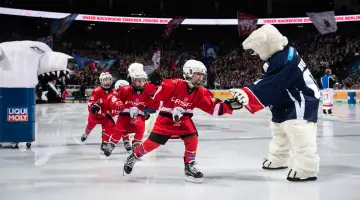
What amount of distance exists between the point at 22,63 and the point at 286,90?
14.4ft

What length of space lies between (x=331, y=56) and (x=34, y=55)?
28155mm

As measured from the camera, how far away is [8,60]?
6719 millimetres

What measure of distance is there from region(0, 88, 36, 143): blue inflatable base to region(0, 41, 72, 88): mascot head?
30 cm

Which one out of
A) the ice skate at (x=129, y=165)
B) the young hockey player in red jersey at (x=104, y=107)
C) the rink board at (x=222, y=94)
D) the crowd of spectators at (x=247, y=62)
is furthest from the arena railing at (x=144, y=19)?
the ice skate at (x=129, y=165)

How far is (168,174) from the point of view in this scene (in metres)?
4.77

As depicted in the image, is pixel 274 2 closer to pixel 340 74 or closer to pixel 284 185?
pixel 340 74

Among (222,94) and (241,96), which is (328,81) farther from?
(241,96)

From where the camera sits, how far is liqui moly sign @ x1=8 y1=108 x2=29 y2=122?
6527 millimetres

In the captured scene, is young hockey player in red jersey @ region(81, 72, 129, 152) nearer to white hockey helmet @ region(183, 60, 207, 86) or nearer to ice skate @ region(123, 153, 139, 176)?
ice skate @ region(123, 153, 139, 176)

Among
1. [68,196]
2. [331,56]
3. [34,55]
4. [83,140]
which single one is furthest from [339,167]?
[331,56]

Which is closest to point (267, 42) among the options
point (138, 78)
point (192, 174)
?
point (192, 174)

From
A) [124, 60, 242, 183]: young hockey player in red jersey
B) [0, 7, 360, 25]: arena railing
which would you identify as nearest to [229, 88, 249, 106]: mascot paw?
[124, 60, 242, 183]: young hockey player in red jersey

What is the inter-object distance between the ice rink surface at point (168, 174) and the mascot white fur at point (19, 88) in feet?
1.01

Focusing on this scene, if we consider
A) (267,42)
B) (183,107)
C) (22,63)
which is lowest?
(183,107)
